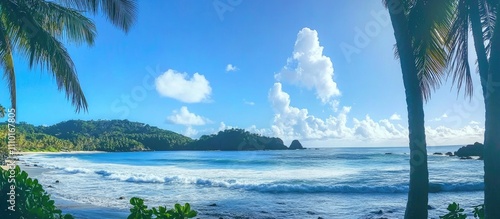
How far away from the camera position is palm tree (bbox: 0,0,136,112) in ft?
25.7

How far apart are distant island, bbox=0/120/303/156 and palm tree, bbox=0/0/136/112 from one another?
107 meters

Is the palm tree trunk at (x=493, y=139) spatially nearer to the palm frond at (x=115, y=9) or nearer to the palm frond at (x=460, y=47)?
the palm frond at (x=460, y=47)

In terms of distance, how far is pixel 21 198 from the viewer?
505 cm

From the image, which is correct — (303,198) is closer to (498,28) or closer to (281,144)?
(498,28)

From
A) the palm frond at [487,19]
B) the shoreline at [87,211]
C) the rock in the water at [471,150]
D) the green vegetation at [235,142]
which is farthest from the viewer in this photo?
the green vegetation at [235,142]

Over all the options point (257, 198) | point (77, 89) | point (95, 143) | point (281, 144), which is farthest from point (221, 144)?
point (77, 89)

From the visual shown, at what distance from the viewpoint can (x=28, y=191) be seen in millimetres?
5016

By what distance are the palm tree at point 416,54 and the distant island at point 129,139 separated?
11043 centimetres

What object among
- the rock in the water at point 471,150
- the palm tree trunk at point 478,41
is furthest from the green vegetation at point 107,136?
the palm tree trunk at point 478,41

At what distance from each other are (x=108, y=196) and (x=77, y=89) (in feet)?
33.3

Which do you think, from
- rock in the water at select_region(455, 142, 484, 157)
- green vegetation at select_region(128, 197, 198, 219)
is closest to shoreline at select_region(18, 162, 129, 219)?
green vegetation at select_region(128, 197, 198, 219)

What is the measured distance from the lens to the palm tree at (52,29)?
7836 mm

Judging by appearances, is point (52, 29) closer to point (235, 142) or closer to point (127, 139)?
point (235, 142)

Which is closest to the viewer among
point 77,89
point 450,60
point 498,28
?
point 498,28
